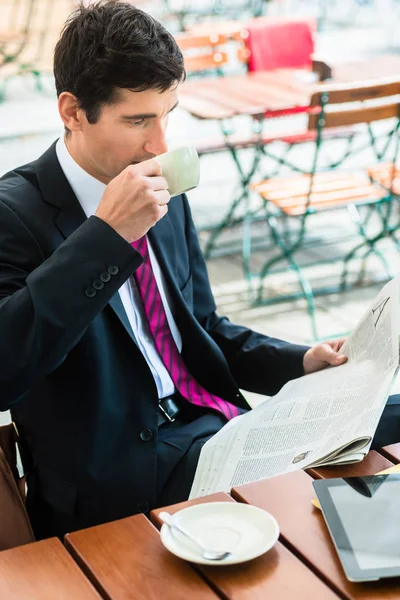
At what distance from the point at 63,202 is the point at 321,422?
1.99ft

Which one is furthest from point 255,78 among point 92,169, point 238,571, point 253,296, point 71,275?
point 238,571

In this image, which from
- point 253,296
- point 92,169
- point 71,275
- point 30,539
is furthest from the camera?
point 253,296

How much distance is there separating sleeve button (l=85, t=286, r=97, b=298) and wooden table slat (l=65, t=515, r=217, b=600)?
1.15 feet

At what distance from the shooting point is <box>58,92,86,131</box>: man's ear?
1.67 meters

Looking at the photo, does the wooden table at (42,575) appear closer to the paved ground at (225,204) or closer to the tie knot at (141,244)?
the tie knot at (141,244)

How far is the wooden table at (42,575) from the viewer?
1.15 metres

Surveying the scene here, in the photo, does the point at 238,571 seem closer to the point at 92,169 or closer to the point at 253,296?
the point at 92,169

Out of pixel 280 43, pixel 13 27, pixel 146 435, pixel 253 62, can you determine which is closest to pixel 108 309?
pixel 146 435

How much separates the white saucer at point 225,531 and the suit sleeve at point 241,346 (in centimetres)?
66

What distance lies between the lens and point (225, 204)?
215 inches

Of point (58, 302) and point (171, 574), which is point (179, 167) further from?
point (171, 574)

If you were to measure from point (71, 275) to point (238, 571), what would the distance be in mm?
520

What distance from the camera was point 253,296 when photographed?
4215 mm

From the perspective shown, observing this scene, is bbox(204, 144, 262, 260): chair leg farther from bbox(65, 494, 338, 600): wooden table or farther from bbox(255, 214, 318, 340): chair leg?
bbox(65, 494, 338, 600): wooden table
